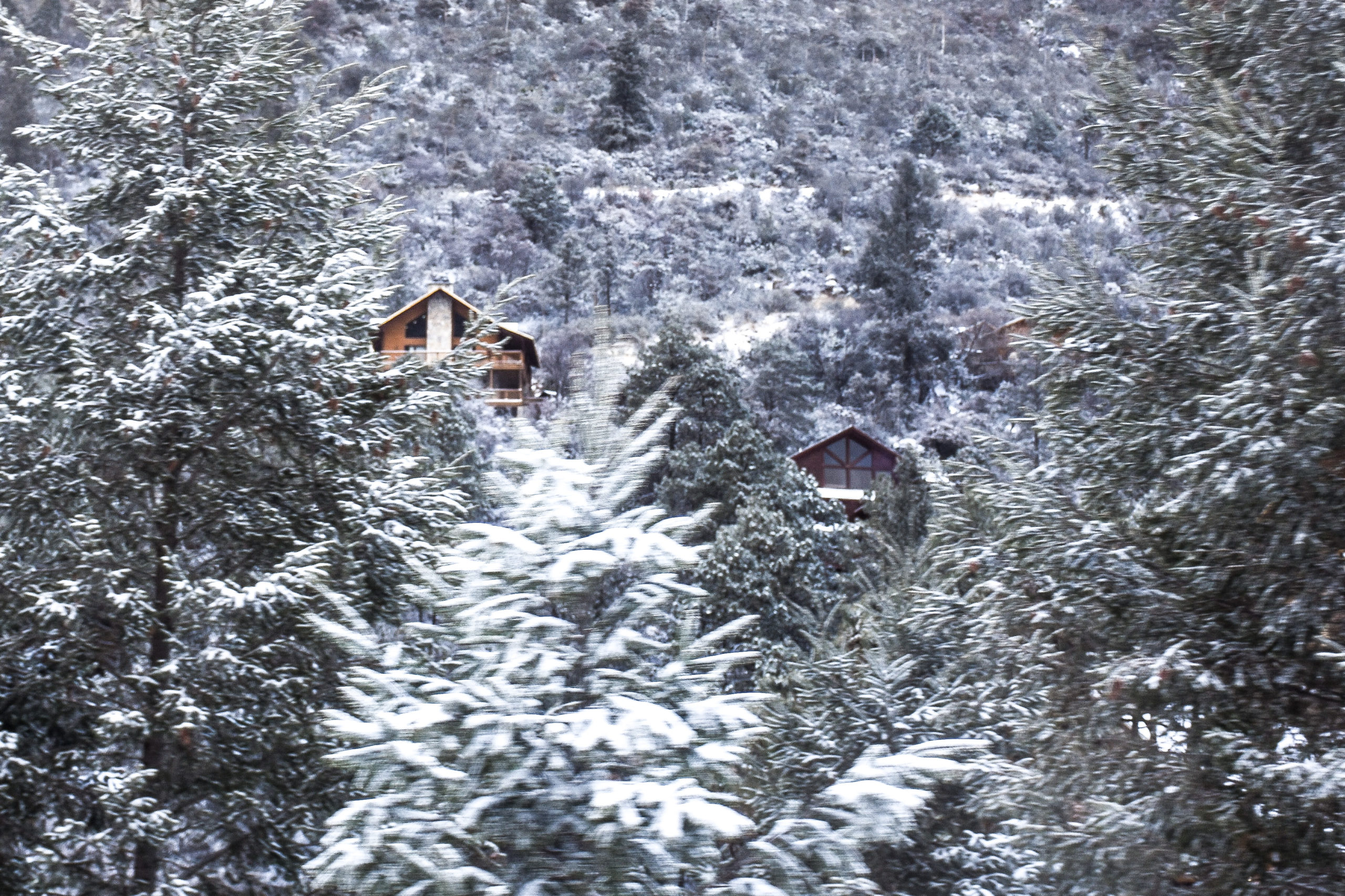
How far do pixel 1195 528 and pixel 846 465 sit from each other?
22.6 meters

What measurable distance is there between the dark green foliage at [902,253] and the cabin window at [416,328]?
55.1 feet

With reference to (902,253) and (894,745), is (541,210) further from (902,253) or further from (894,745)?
(894,745)

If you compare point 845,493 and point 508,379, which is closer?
point 845,493

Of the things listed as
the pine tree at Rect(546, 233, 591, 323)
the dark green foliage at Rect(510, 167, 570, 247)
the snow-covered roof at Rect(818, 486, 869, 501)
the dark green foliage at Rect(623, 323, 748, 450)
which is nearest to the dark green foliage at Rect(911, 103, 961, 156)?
the dark green foliage at Rect(510, 167, 570, 247)

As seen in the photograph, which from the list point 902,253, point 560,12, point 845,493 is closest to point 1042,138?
point 902,253

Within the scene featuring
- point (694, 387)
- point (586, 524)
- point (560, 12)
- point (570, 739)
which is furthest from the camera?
point (560, 12)

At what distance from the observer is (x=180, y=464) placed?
7105 mm

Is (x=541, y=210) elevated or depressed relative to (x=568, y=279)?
elevated

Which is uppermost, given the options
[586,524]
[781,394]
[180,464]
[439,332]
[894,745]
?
[439,332]

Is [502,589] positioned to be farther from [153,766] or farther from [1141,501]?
[1141,501]

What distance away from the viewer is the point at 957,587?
9664 millimetres

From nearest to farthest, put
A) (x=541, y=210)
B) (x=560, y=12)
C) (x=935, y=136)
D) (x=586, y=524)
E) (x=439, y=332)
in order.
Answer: (x=586, y=524), (x=439, y=332), (x=541, y=210), (x=935, y=136), (x=560, y=12)

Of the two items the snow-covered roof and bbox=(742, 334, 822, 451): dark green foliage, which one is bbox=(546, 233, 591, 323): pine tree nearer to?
bbox=(742, 334, 822, 451): dark green foliage

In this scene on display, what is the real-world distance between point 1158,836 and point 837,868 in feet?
15.2
